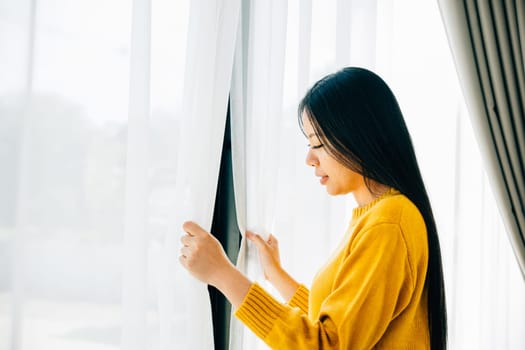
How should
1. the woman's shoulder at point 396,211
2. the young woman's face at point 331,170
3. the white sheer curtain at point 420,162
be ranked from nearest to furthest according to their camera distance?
the woman's shoulder at point 396,211
the young woman's face at point 331,170
the white sheer curtain at point 420,162

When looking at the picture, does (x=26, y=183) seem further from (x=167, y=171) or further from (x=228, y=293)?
(x=228, y=293)

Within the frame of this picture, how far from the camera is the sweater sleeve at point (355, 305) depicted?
1104mm

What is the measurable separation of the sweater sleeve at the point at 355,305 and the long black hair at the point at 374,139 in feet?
Result: 0.41

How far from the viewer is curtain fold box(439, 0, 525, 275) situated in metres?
1.84

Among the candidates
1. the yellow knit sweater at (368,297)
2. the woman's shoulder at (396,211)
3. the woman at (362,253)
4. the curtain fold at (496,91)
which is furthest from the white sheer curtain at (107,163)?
the curtain fold at (496,91)

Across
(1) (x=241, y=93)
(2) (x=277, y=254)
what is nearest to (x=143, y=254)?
(2) (x=277, y=254)

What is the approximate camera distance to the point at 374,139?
4.05 ft

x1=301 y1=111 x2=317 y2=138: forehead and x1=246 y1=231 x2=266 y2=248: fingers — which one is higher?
x1=301 y1=111 x2=317 y2=138: forehead

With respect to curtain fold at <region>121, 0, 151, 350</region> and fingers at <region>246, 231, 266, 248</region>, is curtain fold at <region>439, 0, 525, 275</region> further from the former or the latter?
curtain fold at <region>121, 0, 151, 350</region>

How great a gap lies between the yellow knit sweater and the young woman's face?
7 cm

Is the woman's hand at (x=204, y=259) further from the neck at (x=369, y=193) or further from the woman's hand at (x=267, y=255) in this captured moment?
the neck at (x=369, y=193)

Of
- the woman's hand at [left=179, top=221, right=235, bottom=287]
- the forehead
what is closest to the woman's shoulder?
the forehead

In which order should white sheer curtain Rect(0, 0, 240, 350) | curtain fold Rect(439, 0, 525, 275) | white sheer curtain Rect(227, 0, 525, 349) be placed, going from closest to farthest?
white sheer curtain Rect(0, 0, 240, 350)
white sheer curtain Rect(227, 0, 525, 349)
curtain fold Rect(439, 0, 525, 275)

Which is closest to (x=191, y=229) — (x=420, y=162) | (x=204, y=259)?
(x=204, y=259)
